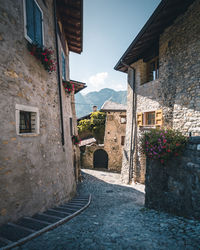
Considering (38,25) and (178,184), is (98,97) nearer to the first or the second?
(38,25)

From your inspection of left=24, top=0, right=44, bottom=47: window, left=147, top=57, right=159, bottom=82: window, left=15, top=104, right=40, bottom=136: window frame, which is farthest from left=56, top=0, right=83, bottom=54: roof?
left=15, top=104, right=40, bottom=136: window frame

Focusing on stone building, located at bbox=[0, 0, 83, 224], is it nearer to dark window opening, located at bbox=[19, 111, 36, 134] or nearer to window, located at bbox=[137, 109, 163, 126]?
dark window opening, located at bbox=[19, 111, 36, 134]

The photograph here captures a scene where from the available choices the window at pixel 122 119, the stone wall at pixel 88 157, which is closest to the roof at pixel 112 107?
the window at pixel 122 119

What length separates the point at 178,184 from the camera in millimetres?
4480

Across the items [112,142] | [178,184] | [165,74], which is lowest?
[112,142]

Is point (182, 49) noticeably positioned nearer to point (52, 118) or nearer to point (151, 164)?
point (151, 164)

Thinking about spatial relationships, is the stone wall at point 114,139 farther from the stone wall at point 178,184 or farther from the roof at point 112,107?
the stone wall at point 178,184

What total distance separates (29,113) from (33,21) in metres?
2.87

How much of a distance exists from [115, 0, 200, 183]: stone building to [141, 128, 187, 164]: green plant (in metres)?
1.16

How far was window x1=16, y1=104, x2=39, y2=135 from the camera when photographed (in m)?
3.74

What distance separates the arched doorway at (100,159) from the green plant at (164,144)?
1277cm

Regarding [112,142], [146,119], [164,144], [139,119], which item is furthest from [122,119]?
[164,144]

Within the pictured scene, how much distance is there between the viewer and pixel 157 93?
26.9 feet

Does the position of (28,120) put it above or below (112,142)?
above
